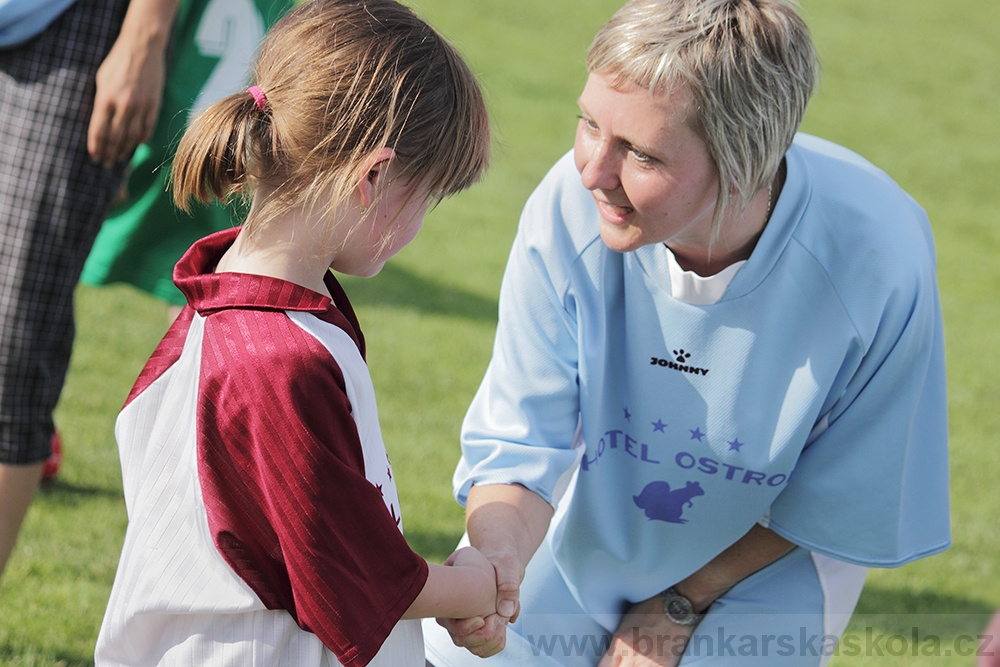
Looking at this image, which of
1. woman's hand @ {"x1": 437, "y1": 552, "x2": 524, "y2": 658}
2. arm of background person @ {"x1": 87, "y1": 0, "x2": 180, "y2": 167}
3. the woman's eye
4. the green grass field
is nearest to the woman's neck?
the woman's eye

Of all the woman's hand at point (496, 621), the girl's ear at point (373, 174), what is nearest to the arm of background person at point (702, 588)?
the woman's hand at point (496, 621)

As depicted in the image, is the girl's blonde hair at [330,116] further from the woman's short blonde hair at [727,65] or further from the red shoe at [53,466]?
the red shoe at [53,466]

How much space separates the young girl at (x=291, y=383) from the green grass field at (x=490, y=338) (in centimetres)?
37

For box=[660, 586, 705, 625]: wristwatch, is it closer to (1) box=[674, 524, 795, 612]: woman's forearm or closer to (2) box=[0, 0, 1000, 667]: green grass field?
(1) box=[674, 524, 795, 612]: woman's forearm

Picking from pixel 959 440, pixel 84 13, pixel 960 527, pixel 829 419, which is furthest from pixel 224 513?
pixel 959 440

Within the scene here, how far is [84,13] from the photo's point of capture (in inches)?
102

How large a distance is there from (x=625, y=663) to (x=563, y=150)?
7492mm

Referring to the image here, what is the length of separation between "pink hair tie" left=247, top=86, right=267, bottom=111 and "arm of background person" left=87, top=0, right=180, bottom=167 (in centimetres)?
97

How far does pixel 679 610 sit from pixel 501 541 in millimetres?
545

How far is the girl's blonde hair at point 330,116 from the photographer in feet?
5.47

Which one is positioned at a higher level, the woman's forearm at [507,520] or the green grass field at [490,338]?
the woman's forearm at [507,520]

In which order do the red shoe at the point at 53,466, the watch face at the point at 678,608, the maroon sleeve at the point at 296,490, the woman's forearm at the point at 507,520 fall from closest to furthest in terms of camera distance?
the maroon sleeve at the point at 296,490 < the woman's forearm at the point at 507,520 < the watch face at the point at 678,608 < the red shoe at the point at 53,466

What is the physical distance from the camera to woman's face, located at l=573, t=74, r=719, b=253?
203 centimetres

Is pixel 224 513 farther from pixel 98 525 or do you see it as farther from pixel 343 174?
pixel 98 525
